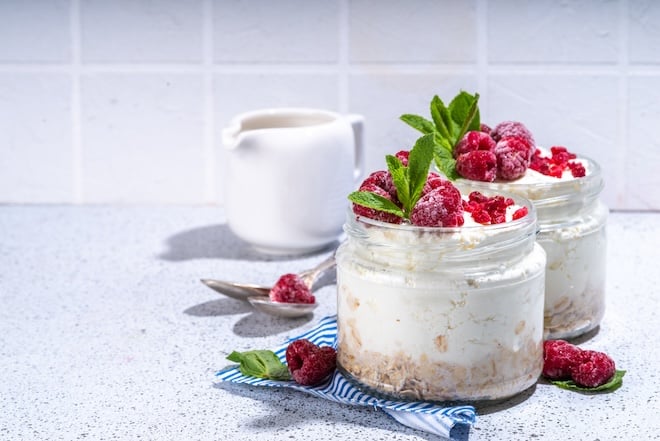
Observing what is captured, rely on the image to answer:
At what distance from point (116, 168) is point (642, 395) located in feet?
3.22

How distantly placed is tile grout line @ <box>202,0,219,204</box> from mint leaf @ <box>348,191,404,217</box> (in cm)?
76

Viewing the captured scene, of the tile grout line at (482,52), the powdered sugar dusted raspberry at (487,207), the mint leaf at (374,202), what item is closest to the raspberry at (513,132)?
the powdered sugar dusted raspberry at (487,207)

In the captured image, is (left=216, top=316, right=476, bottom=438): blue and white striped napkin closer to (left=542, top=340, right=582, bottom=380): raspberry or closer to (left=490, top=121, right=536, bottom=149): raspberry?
(left=542, top=340, right=582, bottom=380): raspberry

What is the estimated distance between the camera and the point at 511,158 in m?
1.06

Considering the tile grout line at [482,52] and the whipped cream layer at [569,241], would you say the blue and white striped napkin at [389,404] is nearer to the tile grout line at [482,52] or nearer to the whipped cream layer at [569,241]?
the whipped cream layer at [569,241]

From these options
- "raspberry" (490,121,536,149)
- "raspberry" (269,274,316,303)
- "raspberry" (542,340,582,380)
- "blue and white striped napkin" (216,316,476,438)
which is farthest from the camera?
"raspberry" (269,274,316,303)

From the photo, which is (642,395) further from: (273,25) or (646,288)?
(273,25)

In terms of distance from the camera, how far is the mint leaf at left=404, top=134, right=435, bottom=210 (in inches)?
36.7

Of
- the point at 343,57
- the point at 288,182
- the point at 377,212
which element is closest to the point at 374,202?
the point at 377,212

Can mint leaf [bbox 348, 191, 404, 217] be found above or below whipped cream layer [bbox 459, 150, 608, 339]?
above

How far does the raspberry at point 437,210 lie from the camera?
91 centimetres

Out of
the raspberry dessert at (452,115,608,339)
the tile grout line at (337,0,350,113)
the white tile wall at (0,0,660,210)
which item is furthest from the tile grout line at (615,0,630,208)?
the raspberry dessert at (452,115,608,339)

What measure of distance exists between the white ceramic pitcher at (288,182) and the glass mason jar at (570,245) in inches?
14.5

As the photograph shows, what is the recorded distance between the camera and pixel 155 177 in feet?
5.56
